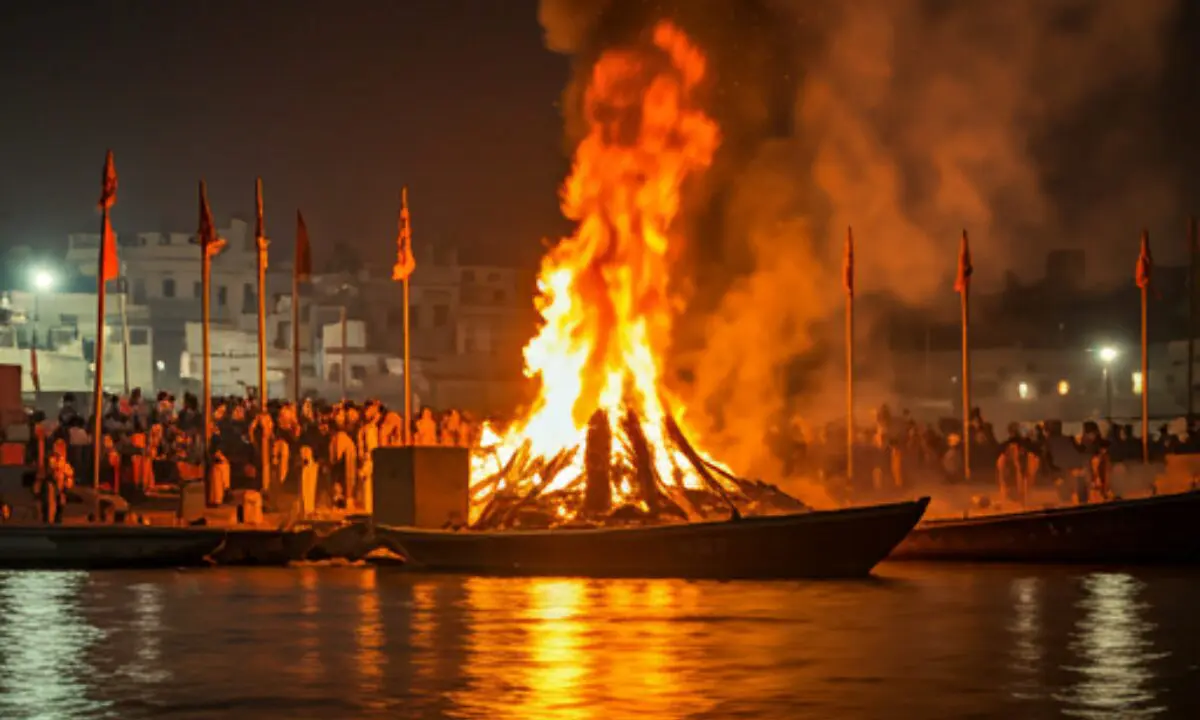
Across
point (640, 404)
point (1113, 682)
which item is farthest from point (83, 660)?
point (640, 404)

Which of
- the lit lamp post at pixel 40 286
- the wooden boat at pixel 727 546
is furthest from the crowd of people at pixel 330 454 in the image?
the lit lamp post at pixel 40 286

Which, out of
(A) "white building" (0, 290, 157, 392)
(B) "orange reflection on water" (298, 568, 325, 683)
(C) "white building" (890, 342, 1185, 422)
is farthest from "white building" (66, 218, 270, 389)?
(B) "orange reflection on water" (298, 568, 325, 683)

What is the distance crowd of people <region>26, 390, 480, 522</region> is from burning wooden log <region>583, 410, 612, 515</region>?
336 centimetres

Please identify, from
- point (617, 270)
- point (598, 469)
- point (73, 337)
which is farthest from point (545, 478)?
point (73, 337)

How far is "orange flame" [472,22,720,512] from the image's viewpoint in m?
38.8

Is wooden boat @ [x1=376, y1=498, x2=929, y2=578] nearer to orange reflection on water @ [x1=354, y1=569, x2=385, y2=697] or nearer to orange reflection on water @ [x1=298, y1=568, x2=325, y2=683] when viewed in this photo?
orange reflection on water @ [x1=298, y1=568, x2=325, y2=683]

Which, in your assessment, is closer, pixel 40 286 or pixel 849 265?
pixel 849 265

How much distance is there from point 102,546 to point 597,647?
14.1 metres

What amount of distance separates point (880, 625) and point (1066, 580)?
314 inches

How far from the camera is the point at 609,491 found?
36.4 metres

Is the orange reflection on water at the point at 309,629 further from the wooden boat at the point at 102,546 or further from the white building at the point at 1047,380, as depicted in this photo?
the white building at the point at 1047,380

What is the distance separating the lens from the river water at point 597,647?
798 inches

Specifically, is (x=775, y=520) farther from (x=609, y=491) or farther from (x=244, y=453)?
(x=244, y=453)

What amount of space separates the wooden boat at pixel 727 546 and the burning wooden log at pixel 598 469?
211 cm
